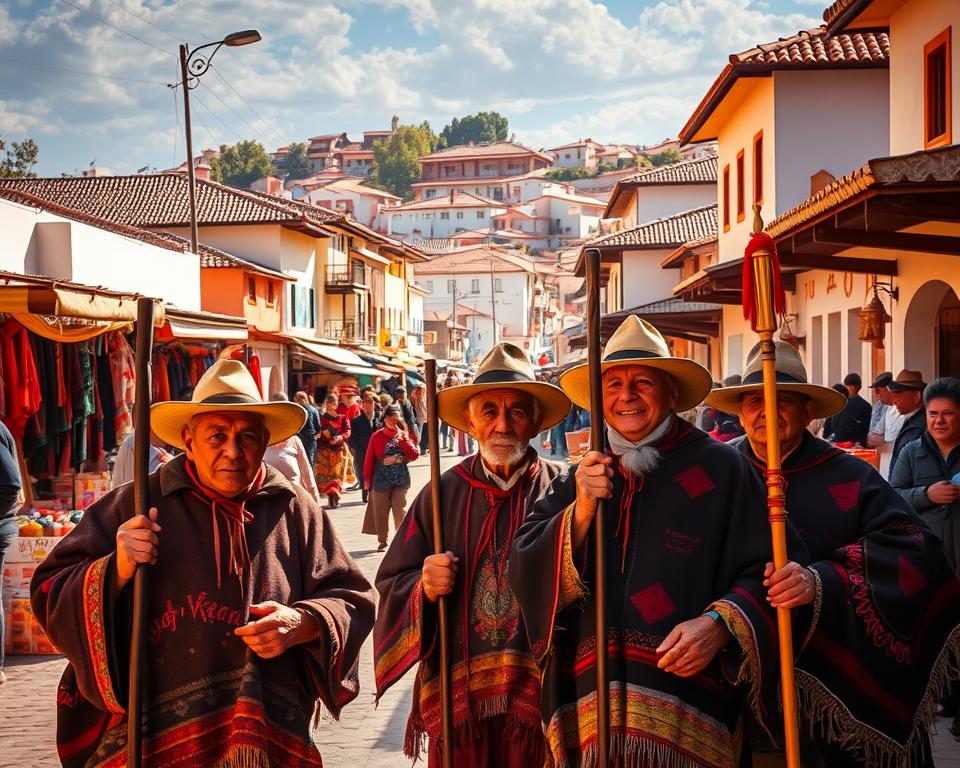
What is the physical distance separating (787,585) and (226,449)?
6.11 feet

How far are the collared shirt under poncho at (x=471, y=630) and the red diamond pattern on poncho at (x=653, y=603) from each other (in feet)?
2.63

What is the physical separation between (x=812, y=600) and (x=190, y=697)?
2.00m

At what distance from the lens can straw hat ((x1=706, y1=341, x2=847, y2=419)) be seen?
16.3 ft

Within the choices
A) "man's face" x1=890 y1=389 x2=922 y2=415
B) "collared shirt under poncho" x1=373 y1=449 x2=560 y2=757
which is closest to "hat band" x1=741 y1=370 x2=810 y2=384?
"collared shirt under poncho" x1=373 y1=449 x2=560 y2=757

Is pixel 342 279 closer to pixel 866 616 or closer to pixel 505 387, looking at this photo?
pixel 505 387

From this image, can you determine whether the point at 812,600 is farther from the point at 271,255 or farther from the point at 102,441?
the point at 271,255

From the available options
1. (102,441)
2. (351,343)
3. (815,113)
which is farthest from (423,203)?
(102,441)

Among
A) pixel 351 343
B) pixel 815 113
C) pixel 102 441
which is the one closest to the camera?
pixel 102 441

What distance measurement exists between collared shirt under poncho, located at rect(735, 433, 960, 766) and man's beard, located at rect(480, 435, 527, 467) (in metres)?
1.02

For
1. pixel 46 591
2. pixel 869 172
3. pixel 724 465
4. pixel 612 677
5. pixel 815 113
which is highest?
pixel 815 113

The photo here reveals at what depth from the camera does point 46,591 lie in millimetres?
4234

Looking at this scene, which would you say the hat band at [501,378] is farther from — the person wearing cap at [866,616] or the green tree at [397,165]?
the green tree at [397,165]

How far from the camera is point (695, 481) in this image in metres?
4.11

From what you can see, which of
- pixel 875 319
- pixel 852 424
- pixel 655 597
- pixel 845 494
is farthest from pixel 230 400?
pixel 875 319
